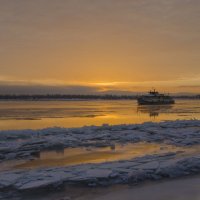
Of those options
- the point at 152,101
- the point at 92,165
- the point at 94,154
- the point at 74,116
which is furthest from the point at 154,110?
the point at 92,165

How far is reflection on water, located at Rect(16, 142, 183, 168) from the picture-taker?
354 inches

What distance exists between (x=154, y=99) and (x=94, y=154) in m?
57.3

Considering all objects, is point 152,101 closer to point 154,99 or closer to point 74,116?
point 154,99

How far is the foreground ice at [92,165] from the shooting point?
6.83 meters

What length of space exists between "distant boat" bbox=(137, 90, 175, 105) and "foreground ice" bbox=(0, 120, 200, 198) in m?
46.4

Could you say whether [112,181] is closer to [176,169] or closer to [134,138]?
[176,169]

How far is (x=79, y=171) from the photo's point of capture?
7461 mm

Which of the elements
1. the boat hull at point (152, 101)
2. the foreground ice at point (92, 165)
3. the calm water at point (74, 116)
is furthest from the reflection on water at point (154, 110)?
the boat hull at point (152, 101)

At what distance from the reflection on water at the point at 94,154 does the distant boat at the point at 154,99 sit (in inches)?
1962

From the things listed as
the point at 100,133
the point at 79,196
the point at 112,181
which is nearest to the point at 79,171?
the point at 112,181

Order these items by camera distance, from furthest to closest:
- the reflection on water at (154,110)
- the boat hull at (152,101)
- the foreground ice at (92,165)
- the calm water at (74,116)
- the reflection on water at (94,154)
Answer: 1. the boat hull at (152,101)
2. the reflection on water at (154,110)
3. the calm water at (74,116)
4. the reflection on water at (94,154)
5. the foreground ice at (92,165)

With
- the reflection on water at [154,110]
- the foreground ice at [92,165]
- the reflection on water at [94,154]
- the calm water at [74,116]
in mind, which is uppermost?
the foreground ice at [92,165]

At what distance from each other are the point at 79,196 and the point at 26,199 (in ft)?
2.84

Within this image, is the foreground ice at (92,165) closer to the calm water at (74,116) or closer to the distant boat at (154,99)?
the calm water at (74,116)
